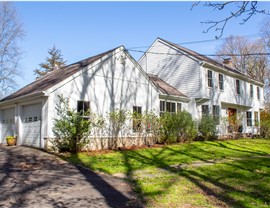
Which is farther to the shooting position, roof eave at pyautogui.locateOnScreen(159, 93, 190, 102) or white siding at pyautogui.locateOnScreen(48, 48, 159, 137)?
roof eave at pyautogui.locateOnScreen(159, 93, 190, 102)

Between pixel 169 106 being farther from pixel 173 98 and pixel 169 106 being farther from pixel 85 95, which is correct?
pixel 85 95

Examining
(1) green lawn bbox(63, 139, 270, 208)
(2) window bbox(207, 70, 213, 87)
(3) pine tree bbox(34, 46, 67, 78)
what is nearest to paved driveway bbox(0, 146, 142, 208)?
(1) green lawn bbox(63, 139, 270, 208)

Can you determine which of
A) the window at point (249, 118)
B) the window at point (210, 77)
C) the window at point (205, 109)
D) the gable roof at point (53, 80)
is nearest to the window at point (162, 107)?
the window at point (205, 109)

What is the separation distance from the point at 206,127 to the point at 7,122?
45.9 ft

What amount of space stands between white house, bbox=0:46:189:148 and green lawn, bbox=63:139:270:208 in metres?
3.20

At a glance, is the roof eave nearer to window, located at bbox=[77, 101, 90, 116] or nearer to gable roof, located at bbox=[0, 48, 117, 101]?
gable roof, located at bbox=[0, 48, 117, 101]

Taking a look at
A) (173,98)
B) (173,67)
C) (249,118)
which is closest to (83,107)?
(173,98)

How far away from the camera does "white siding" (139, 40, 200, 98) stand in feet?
72.8

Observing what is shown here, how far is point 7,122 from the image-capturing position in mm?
18094

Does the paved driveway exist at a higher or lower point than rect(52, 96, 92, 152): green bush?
lower

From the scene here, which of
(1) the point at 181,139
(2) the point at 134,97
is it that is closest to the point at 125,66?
(2) the point at 134,97

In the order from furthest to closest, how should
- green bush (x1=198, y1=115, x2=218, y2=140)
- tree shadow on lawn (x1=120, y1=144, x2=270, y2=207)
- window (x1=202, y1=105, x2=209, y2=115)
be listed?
window (x1=202, y1=105, x2=209, y2=115)
green bush (x1=198, y1=115, x2=218, y2=140)
tree shadow on lawn (x1=120, y1=144, x2=270, y2=207)

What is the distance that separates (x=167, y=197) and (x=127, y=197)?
0.95 meters

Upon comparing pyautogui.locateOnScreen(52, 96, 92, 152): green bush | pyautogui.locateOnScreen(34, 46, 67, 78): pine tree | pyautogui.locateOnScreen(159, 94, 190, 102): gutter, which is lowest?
pyautogui.locateOnScreen(52, 96, 92, 152): green bush
